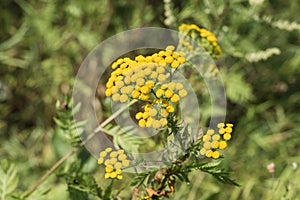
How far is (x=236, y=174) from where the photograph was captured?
2535mm

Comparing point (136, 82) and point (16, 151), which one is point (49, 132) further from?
point (136, 82)

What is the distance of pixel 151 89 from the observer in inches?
52.6

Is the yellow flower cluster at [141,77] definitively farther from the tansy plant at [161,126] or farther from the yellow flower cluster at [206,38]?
the yellow flower cluster at [206,38]

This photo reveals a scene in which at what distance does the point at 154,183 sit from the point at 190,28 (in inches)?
26.4

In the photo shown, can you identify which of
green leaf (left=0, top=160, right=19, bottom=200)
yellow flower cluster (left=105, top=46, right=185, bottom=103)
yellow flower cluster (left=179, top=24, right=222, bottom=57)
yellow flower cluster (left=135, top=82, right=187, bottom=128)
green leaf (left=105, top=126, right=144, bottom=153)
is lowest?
green leaf (left=0, top=160, right=19, bottom=200)

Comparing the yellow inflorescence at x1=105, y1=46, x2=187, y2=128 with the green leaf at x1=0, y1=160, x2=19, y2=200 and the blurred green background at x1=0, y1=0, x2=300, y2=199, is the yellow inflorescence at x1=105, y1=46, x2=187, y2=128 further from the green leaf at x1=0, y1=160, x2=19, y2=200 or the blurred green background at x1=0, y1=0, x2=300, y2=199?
the blurred green background at x1=0, y1=0, x2=300, y2=199

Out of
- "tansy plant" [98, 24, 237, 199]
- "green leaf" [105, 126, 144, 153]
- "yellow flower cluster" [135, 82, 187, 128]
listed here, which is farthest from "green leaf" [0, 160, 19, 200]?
"yellow flower cluster" [135, 82, 187, 128]

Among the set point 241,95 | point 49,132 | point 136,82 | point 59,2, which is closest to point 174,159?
point 136,82

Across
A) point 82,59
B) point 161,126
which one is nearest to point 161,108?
point 161,126

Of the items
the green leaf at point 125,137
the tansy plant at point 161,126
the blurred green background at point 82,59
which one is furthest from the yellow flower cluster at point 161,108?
the blurred green background at point 82,59

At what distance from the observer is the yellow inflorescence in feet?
4.28

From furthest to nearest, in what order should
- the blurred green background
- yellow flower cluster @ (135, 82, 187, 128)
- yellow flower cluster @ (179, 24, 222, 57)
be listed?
the blurred green background
yellow flower cluster @ (179, 24, 222, 57)
yellow flower cluster @ (135, 82, 187, 128)

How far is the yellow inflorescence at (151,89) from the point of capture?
4.28ft

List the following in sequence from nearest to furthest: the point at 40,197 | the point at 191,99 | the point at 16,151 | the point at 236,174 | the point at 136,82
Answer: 1. the point at 136,82
2. the point at 40,197
3. the point at 191,99
4. the point at 236,174
5. the point at 16,151
